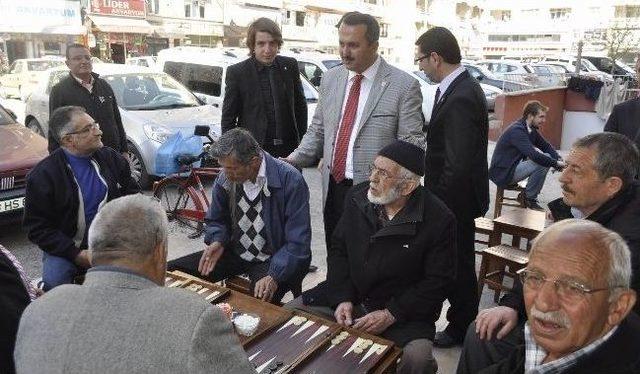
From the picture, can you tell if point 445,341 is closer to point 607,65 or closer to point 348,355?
point 348,355

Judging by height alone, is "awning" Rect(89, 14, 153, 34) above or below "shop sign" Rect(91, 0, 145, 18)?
below

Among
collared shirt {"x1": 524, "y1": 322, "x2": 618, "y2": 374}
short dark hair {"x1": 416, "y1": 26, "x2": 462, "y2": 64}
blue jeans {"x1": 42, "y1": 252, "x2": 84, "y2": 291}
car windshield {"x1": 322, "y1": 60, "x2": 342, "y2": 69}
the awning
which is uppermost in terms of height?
the awning

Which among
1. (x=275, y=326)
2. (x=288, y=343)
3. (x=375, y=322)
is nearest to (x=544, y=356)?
(x=375, y=322)

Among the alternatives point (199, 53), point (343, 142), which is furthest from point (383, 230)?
point (199, 53)

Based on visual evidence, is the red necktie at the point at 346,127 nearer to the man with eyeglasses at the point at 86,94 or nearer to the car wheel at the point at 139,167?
the man with eyeglasses at the point at 86,94

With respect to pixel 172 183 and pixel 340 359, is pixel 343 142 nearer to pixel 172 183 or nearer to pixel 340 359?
pixel 340 359

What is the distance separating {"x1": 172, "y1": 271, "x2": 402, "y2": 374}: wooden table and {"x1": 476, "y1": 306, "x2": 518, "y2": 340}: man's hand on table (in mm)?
439

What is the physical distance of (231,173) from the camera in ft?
9.86

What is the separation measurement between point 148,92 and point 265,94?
13.1 feet

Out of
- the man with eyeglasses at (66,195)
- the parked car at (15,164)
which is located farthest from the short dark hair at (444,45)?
the parked car at (15,164)

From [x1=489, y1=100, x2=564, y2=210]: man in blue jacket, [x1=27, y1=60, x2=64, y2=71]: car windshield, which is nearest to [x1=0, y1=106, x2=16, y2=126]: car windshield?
[x1=489, y1=100, x2=564, y2=210]: man in blue jacket

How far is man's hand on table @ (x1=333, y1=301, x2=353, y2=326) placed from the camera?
260cm

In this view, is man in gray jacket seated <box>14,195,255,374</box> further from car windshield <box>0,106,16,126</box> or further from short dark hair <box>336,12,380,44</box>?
car windshield <box>0,106,16,126</box>

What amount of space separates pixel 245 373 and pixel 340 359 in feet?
2.26
